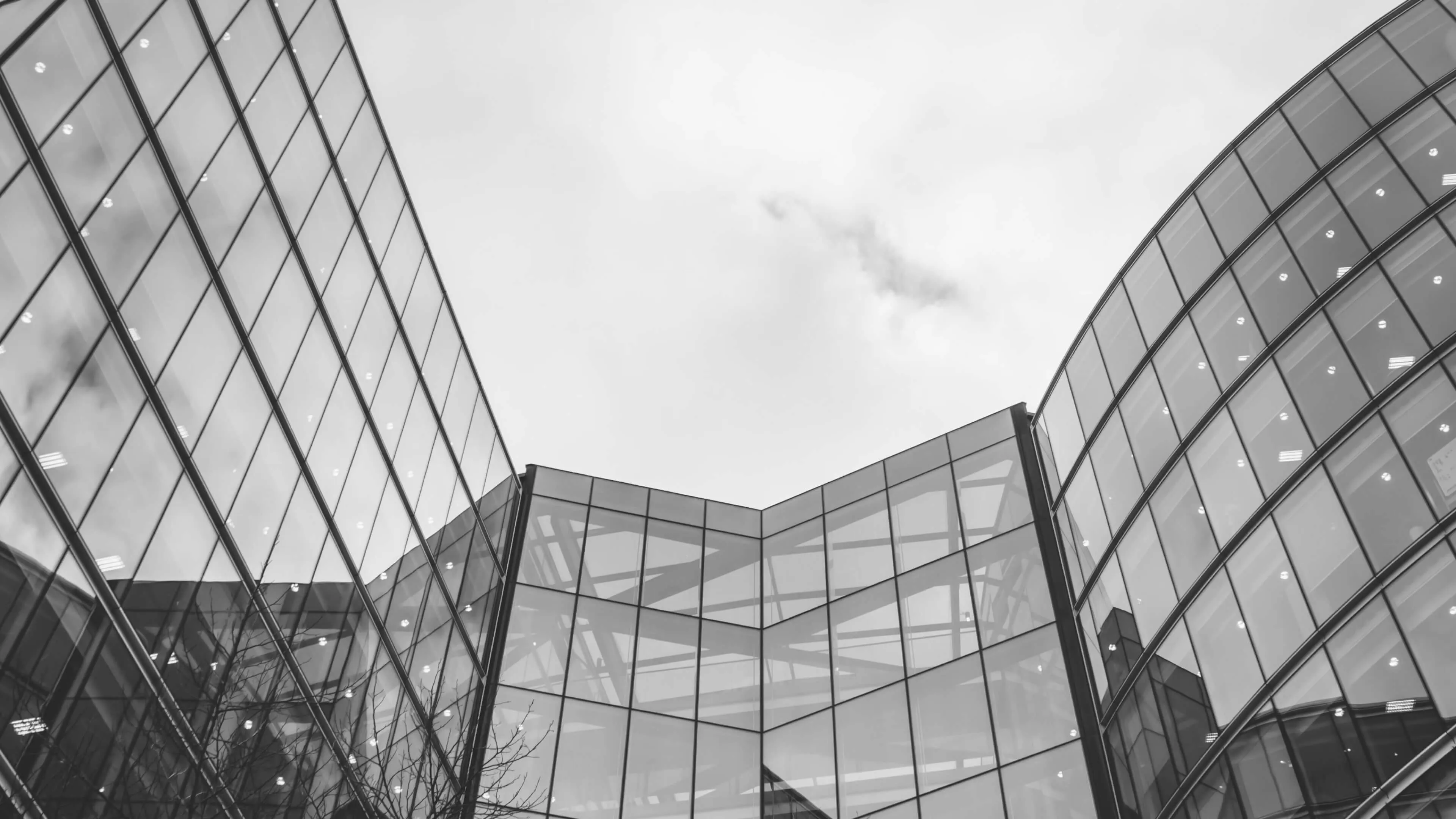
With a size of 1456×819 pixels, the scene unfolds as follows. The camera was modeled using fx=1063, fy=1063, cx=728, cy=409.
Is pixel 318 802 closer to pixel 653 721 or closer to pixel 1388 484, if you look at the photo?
pixel 653 721

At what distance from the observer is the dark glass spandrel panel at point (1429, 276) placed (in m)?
17.5

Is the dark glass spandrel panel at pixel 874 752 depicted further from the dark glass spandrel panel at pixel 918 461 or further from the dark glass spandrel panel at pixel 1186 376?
the dark glass spandrel panel at pixel 1186 376

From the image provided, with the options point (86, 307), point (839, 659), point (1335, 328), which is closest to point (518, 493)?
point (839, 659)

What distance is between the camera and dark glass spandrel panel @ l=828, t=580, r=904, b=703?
84.9ft

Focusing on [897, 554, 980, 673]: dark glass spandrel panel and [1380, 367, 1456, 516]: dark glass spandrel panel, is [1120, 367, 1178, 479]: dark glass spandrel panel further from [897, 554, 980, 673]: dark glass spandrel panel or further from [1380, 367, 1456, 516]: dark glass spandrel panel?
[897, 554, 980, 673]: dark glass spandrel panel

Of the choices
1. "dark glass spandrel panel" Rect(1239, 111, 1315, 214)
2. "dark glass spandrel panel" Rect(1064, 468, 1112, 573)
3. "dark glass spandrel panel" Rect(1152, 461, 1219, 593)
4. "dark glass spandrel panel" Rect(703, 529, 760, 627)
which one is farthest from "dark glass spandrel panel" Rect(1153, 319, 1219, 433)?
"dark glass spandrel panel" Rect(703, 529, 760, 627)

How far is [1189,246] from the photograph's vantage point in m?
24.2

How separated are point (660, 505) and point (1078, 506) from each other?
40.7 feet


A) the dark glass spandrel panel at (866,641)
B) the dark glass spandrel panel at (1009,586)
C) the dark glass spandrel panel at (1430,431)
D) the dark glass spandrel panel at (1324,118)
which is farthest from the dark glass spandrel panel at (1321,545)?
the dark glass spandrel panel at (866,641)

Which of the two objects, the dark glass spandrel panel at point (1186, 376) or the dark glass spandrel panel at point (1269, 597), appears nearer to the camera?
the dark glass spandrel panel at point (1269, 597)

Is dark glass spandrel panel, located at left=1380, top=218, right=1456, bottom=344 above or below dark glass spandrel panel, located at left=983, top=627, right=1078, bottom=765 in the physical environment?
above

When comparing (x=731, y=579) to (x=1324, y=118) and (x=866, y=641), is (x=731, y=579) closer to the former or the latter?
(x=866, y=641)

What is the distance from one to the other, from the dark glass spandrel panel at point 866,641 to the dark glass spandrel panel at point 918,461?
371 centimetres

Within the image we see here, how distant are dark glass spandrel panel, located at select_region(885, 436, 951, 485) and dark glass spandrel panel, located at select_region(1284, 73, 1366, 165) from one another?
1171 cm
